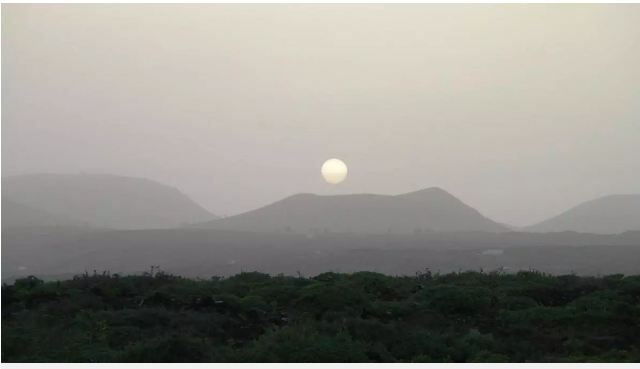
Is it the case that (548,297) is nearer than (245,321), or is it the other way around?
(245,321)

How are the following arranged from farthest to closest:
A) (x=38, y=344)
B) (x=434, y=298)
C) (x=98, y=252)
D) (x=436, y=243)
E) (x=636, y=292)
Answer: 1. (x=436, y=243)
2. (x=98, y=252)
3. (x=636, y=292)
4. (x=434, y=298)
5. (x=38, y=344)

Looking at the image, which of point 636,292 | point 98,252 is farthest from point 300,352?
point 98,252

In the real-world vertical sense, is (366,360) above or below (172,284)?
below

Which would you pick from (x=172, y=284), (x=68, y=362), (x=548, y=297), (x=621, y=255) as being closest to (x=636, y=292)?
(x=548, y=297)

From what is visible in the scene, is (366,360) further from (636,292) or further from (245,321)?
(636,292)
